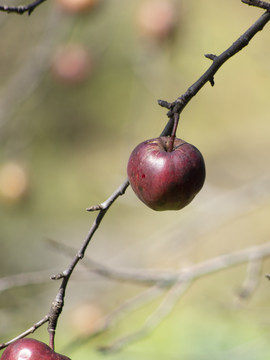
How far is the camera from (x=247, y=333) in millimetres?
2703

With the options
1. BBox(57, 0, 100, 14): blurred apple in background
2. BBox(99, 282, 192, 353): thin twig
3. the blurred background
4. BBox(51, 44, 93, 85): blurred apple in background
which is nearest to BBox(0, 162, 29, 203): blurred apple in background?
the blurred background

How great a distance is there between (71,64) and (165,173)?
2454mm

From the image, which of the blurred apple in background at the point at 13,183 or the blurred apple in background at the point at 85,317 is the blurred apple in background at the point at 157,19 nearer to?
the blurred apple in background at the point at 13,183

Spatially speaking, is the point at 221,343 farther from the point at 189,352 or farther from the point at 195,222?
the point at 195,222

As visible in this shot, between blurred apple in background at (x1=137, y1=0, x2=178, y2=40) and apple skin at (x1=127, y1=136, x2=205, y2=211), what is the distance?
227cm

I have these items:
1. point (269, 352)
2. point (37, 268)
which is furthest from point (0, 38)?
point (269, 352)

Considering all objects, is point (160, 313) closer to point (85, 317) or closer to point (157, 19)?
point (85, 317)

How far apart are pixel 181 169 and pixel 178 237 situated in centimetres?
171

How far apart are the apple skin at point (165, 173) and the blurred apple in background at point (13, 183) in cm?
237

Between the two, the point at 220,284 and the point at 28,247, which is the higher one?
the point at 28,247

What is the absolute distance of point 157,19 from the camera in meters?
3.17

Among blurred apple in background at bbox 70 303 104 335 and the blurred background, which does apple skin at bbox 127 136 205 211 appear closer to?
the blurred background

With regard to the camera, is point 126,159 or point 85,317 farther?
point 126,159

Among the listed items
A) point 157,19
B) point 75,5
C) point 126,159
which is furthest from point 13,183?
point 157,19
